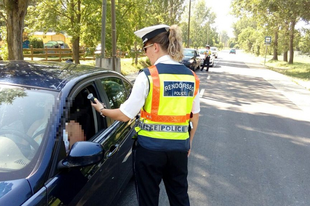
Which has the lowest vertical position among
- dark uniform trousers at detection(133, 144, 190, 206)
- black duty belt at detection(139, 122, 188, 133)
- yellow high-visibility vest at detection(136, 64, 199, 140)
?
dark uniform trousers at detection(133, 144, 190, 206)

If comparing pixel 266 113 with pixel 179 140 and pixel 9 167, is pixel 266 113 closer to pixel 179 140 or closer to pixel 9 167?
pixel 179 140

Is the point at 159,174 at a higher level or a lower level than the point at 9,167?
lower

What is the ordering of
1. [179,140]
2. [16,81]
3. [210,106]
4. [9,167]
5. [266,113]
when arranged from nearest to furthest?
[9,167], [179,140], [16,81], [266,113], [210,106]

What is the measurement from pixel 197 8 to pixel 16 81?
8037 cm

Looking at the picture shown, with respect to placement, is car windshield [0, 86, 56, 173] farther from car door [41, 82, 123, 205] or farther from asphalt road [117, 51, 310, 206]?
asphalt road [117, 51, 310, 206]

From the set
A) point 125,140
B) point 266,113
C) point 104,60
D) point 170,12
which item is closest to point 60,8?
point 104,60

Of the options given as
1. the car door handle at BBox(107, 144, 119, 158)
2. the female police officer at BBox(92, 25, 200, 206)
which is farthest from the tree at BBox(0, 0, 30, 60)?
the female police officer at BBox(92, 25, 200, 206)

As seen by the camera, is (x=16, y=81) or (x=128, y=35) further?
(x=128, y=35)

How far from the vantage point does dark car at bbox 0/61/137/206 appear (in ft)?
5.48

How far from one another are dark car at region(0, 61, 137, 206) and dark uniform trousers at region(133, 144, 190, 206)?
31 centimetres

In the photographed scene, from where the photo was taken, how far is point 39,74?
7.97 ft

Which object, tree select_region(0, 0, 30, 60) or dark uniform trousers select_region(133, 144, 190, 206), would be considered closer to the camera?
dark uniform trousers select_region(133, 144, 190, 206)

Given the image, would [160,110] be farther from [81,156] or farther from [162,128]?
[81,156]

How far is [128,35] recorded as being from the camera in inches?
591
